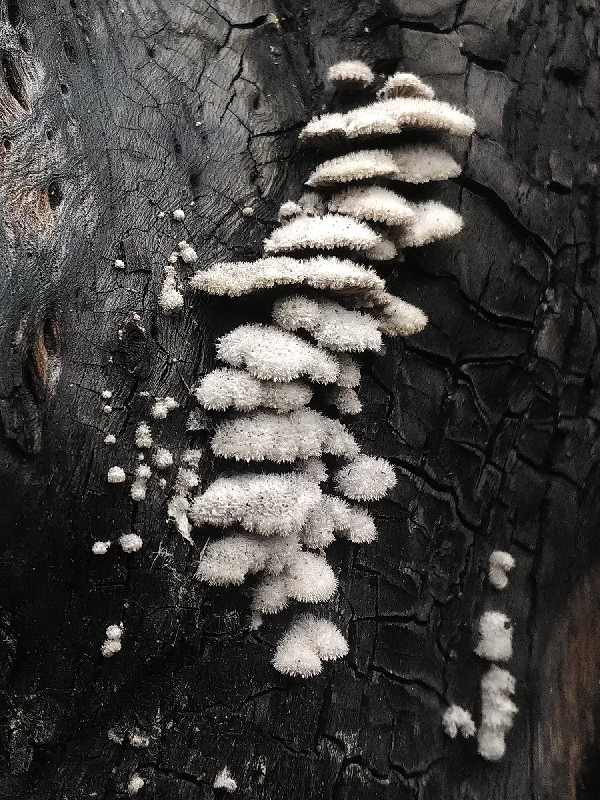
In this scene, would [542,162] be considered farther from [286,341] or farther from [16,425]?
[16,425]

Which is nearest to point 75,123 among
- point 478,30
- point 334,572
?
point 478,30

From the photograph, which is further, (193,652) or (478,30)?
(478,30)

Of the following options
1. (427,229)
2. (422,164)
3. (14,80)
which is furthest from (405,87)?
(14,80)

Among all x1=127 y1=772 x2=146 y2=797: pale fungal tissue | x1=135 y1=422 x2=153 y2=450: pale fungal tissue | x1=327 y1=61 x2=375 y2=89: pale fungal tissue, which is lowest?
x1=127 y1=772 x2=146 y2=797: pale fungal tissue

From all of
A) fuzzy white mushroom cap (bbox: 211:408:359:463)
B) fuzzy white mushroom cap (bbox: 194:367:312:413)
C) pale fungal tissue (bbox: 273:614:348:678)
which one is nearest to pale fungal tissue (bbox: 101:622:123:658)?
pale fungal tissue (bbox: 273:614:348:678)

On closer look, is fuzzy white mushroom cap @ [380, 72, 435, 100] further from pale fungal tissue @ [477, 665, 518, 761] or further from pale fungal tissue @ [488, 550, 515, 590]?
pale fungal tissue @ [477, 665, 518, 761]

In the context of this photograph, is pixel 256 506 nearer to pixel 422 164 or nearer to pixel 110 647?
pixel 110 647
